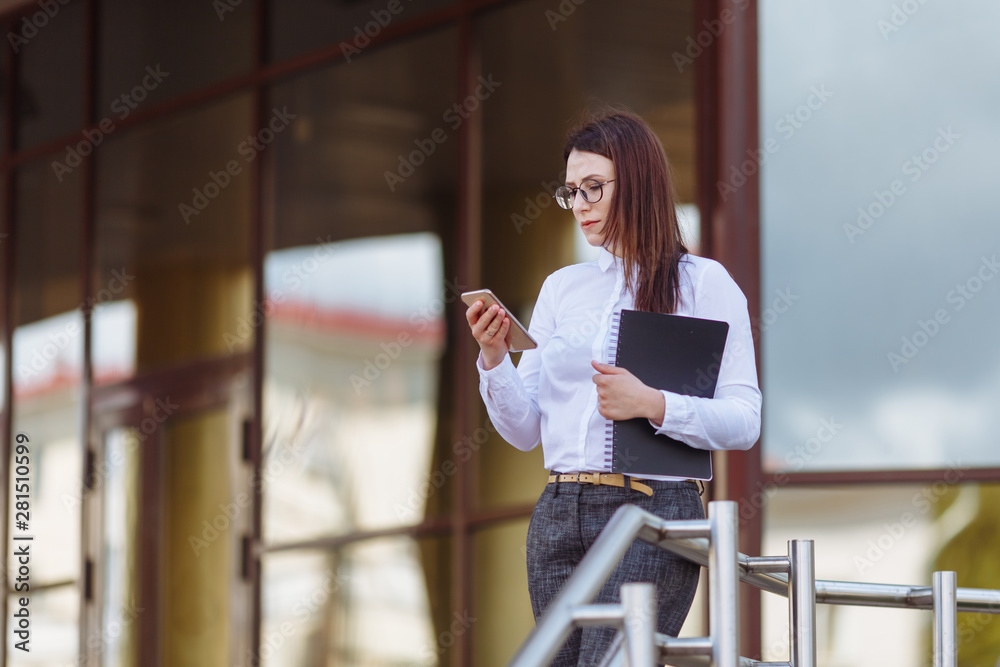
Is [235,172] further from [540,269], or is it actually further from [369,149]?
[540,269]

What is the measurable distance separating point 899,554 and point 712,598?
2.27 metres

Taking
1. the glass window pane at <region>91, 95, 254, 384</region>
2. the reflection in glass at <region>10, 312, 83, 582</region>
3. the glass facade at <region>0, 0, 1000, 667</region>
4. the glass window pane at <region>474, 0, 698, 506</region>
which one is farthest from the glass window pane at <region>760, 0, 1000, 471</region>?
the reflection in glass at <region>10, 312, 83, 582</region>

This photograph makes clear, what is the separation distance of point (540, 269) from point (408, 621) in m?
1.62

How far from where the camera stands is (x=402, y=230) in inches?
225

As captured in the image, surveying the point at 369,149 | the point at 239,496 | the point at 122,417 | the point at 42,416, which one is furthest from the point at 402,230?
the point at 42,416

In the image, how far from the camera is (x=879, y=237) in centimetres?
417

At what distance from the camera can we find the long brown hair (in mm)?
2182

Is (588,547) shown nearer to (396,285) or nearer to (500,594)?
(500,594)

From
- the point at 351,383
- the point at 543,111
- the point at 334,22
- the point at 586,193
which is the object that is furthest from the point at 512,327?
the point at 334,22

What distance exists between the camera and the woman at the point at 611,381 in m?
2.08

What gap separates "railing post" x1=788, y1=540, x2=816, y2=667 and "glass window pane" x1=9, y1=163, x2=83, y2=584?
5718mm

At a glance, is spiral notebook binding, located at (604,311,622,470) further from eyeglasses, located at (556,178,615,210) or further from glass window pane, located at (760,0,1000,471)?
glass window pane, located at (760,0,1000,471)

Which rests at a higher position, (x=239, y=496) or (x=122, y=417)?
(x=122, y=417)

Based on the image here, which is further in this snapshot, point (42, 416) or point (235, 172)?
point (42, 416)
